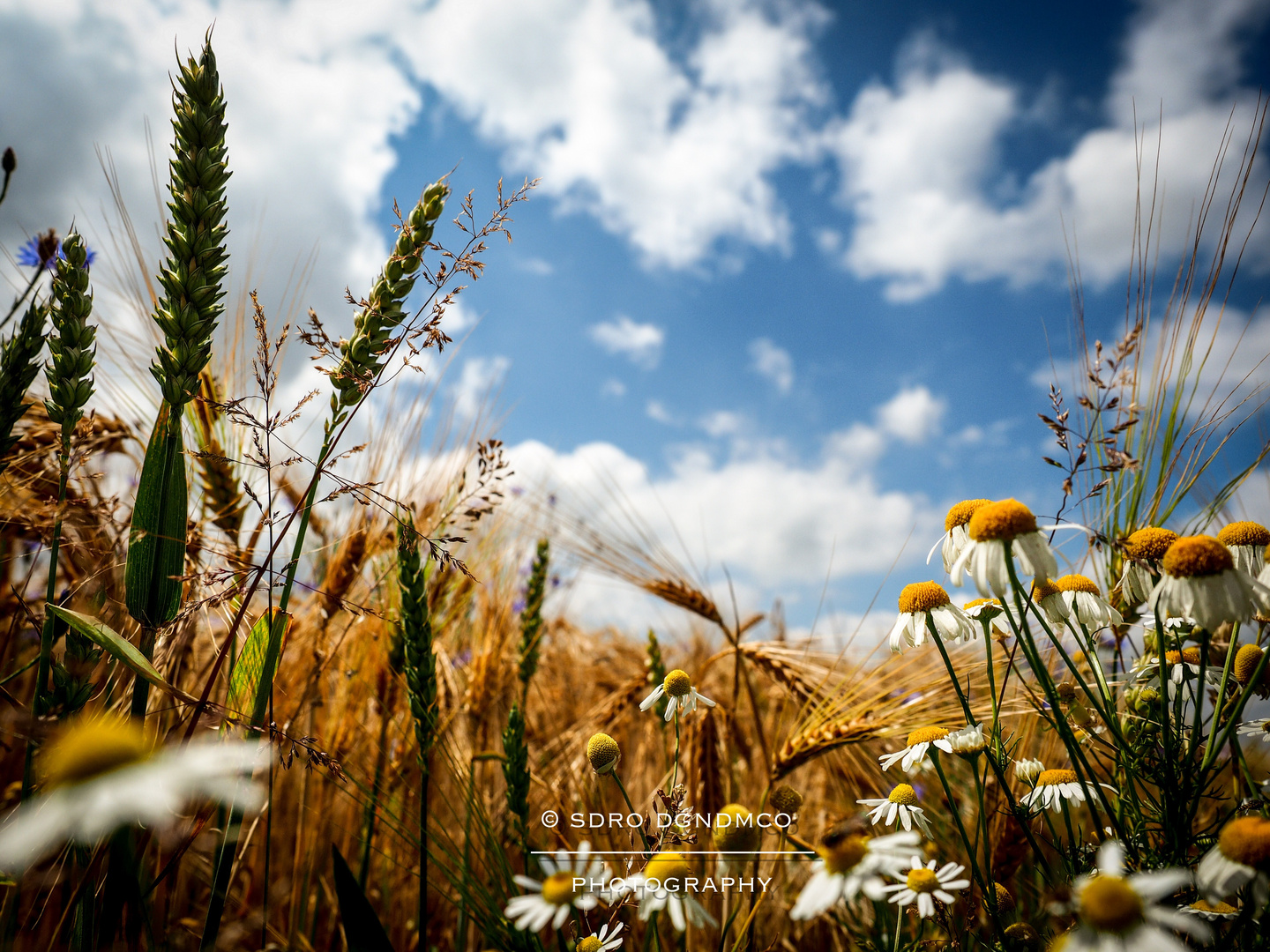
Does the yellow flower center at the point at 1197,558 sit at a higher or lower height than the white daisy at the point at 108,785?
higher

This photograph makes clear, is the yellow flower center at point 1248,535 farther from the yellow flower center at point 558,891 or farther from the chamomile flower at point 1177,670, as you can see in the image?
the yellow flower center at point 558,891

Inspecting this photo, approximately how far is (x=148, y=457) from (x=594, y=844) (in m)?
1.11

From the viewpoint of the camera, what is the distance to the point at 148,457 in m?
0.96

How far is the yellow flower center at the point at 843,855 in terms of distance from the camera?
682 millimetres

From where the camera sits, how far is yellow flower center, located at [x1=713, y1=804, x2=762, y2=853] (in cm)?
88

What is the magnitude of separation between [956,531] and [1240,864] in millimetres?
507

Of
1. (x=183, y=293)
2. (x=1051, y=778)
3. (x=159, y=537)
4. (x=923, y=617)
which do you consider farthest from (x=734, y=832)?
(x=183, y=293)

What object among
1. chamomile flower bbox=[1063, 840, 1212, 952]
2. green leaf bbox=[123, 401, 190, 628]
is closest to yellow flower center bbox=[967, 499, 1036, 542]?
chamomile flower bbox=[1063, 840, 1212, 952]

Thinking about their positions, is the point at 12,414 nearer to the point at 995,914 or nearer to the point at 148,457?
the point at 148,457

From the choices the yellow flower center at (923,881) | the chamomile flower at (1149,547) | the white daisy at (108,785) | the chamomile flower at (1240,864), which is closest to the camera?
the white daisy at (108,785)

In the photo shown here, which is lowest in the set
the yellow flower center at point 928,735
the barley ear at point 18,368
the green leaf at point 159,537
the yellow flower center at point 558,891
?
the yellow flower center at point 558,891

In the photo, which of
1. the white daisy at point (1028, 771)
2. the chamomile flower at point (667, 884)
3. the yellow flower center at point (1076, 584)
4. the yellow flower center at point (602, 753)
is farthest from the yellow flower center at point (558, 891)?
the yellow flower center at point (1076, 584)

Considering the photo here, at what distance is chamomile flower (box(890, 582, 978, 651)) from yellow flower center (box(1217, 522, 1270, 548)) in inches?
15.9

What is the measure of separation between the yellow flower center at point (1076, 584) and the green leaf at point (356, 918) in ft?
3.75
